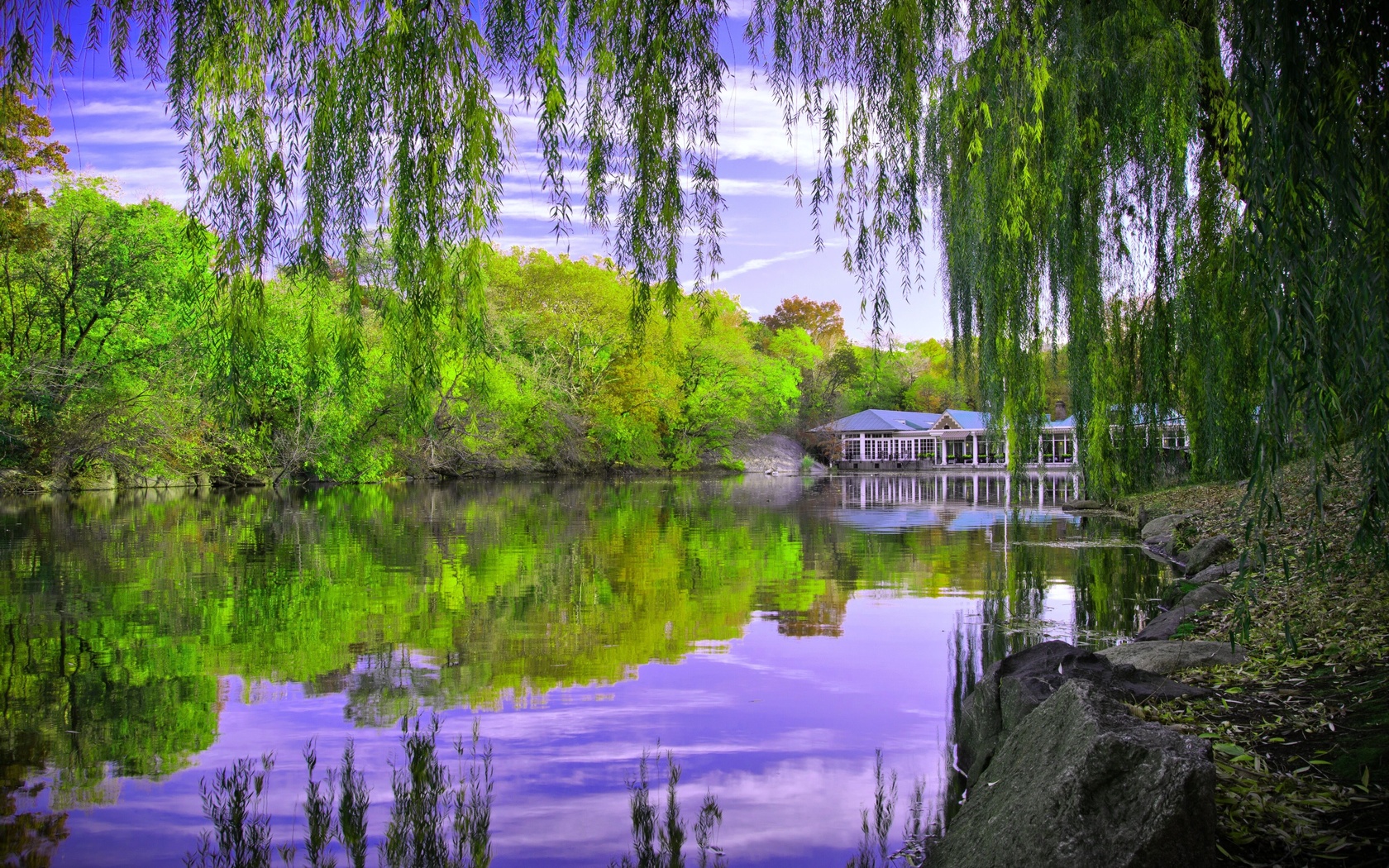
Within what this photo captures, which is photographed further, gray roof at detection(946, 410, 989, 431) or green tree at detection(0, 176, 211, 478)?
gray roof at detection(946, 410, 989, 431)

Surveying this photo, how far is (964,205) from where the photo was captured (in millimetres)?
5633

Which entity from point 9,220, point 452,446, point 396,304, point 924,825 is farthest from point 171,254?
point 924,825

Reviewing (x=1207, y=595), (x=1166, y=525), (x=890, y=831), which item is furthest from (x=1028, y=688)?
(x=1166, y=525)

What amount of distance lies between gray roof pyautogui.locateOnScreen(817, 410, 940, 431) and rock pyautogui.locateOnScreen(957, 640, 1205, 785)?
54.9m

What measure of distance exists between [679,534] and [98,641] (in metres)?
10.4

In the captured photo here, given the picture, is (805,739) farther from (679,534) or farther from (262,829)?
(679,534)

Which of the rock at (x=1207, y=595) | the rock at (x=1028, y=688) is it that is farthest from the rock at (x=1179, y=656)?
the rock at (x=1207, y=595)

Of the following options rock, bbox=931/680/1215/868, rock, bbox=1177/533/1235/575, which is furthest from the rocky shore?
rock, bbox=1177/533/1235/575

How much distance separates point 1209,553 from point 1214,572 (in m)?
1.13

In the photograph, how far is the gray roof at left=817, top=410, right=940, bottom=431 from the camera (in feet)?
194

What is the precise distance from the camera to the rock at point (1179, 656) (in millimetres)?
5070

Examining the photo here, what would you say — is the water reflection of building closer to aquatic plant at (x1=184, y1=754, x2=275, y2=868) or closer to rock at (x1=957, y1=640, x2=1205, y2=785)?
rock at (x1=957, y1=640, x2=1205, y2=785)

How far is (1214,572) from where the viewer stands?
8.77 m

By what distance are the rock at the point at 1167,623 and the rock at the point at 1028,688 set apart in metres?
2.23
